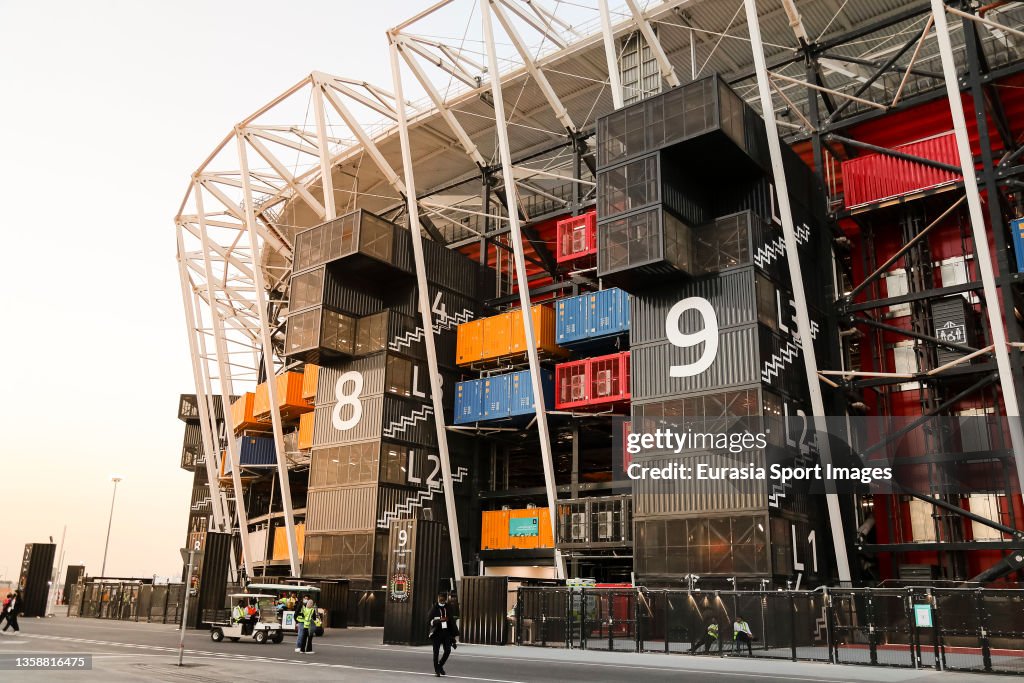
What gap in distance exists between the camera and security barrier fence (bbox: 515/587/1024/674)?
2009 centimetres

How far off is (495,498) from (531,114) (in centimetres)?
2789

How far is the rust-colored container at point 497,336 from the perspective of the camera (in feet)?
174

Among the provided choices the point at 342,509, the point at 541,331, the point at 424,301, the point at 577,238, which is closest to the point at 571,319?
the point at 541,331

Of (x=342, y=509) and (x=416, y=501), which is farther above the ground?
(x=416, y=501)

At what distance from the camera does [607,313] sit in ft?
155

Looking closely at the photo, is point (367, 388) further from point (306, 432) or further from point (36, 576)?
point (36, 576)

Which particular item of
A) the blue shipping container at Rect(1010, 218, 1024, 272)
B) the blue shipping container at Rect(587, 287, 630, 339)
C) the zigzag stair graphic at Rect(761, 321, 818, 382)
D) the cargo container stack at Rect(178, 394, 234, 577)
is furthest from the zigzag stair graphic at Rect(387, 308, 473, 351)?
the cargo container stack at Rect(178, 394, 234, 577)

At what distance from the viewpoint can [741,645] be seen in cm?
2514

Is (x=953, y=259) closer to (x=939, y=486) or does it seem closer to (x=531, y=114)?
(x=939, y=486)

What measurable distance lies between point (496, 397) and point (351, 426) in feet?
31.5

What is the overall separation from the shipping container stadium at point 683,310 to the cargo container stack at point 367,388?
209 millimetres

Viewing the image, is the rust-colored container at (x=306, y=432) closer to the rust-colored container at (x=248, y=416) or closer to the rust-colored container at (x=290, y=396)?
the rust-colored container at (x=290, y=396)

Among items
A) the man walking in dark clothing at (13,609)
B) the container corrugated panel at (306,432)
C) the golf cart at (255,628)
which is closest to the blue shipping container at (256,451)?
the container corrugated panel at (306,432)

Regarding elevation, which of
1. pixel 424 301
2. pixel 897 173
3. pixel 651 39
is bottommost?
pixel 424 301
